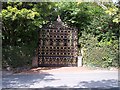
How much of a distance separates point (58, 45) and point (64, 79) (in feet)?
11.3

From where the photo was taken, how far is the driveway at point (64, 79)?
7.86m

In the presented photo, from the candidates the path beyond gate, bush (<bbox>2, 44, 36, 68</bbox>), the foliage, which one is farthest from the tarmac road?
the path beyond gate

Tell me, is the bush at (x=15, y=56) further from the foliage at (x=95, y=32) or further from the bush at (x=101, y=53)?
the bush at (x=101, y=53)

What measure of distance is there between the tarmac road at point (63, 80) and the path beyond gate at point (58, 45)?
1732 millimetres

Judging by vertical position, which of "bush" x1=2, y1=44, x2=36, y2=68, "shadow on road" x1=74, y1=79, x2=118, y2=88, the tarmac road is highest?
"bush" x1=2, y1=44, x2=36, y2=68

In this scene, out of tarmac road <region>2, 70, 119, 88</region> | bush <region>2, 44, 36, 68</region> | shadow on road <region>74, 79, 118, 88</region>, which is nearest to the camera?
shadow on road <region>74, 79, 118, 88</region>

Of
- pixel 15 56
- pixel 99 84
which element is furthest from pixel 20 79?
pixel 99 84

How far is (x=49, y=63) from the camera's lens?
11.8m

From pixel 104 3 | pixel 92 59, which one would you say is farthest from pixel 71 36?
pixel 104 3

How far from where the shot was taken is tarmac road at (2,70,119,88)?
7836mm

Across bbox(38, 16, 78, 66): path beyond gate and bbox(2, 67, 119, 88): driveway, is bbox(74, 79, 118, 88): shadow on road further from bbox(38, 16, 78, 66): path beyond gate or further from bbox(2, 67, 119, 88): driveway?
bbox(38, 16, 78, 66): path beyond gate

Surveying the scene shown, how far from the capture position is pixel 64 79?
29.0ft

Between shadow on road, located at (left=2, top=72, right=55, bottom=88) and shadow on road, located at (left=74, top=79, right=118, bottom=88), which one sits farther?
shadow on road, located at (left=2, top=72, right=55, bottom=88)

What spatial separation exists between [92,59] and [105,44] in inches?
34.3
